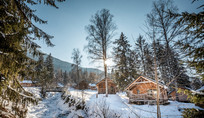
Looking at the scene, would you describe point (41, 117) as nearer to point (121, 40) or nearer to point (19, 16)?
point (19, 16)

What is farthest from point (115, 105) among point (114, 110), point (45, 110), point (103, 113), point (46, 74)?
point (46, 74)

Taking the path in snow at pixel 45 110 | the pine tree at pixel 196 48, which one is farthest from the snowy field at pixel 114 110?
the pine tree at pixel 196 48

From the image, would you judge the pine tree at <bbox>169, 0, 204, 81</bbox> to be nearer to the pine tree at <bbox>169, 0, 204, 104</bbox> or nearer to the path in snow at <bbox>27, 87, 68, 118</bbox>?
the pine tree at <bbox>169, 0, 204, 104</bbox>

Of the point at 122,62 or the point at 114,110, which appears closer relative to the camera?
the point at 114,110

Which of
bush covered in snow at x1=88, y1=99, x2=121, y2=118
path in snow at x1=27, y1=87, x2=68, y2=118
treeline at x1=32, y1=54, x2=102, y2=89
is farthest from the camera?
path in snow at x1=27, y1=87, x2=68, y2=118

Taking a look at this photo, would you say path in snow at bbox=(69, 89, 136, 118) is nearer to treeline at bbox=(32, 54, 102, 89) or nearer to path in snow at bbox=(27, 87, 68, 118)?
path in snow at bbox=(27, 87, 68, 118)

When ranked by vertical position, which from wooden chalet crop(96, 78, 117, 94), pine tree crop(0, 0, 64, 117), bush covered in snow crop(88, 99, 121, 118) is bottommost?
wooden chalet crop(96, 78, 117, 94)

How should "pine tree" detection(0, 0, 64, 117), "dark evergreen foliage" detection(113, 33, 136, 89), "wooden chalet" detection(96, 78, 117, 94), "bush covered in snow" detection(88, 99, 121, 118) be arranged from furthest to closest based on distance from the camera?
"wooden chalet" detection(96, 78, 117, 94), "dark evergreen foliage" detection(113, 33, 136, 89), "bush covered in snow" detection(88, 99, 121, 118), "pine tree" detection(0, 0, 64, 117)

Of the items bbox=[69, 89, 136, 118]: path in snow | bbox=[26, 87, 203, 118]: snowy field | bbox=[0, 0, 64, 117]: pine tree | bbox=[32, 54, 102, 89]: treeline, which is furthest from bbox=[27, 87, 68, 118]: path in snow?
bbox=[0, 0, 64, 117]: pine tree

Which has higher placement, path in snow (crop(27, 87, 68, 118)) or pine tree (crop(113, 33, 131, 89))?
pine tree (crop(113, 33, 131, 89))

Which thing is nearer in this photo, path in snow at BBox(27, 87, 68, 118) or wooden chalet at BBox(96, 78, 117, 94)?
path in snow at BBox(27, 87, 68, 118)

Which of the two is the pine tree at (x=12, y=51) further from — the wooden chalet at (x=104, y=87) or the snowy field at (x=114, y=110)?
the wooden chalet at (x=104, y=87)

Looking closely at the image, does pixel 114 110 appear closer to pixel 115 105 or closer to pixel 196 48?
pixel 115 105

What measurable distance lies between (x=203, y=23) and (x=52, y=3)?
5372mm
